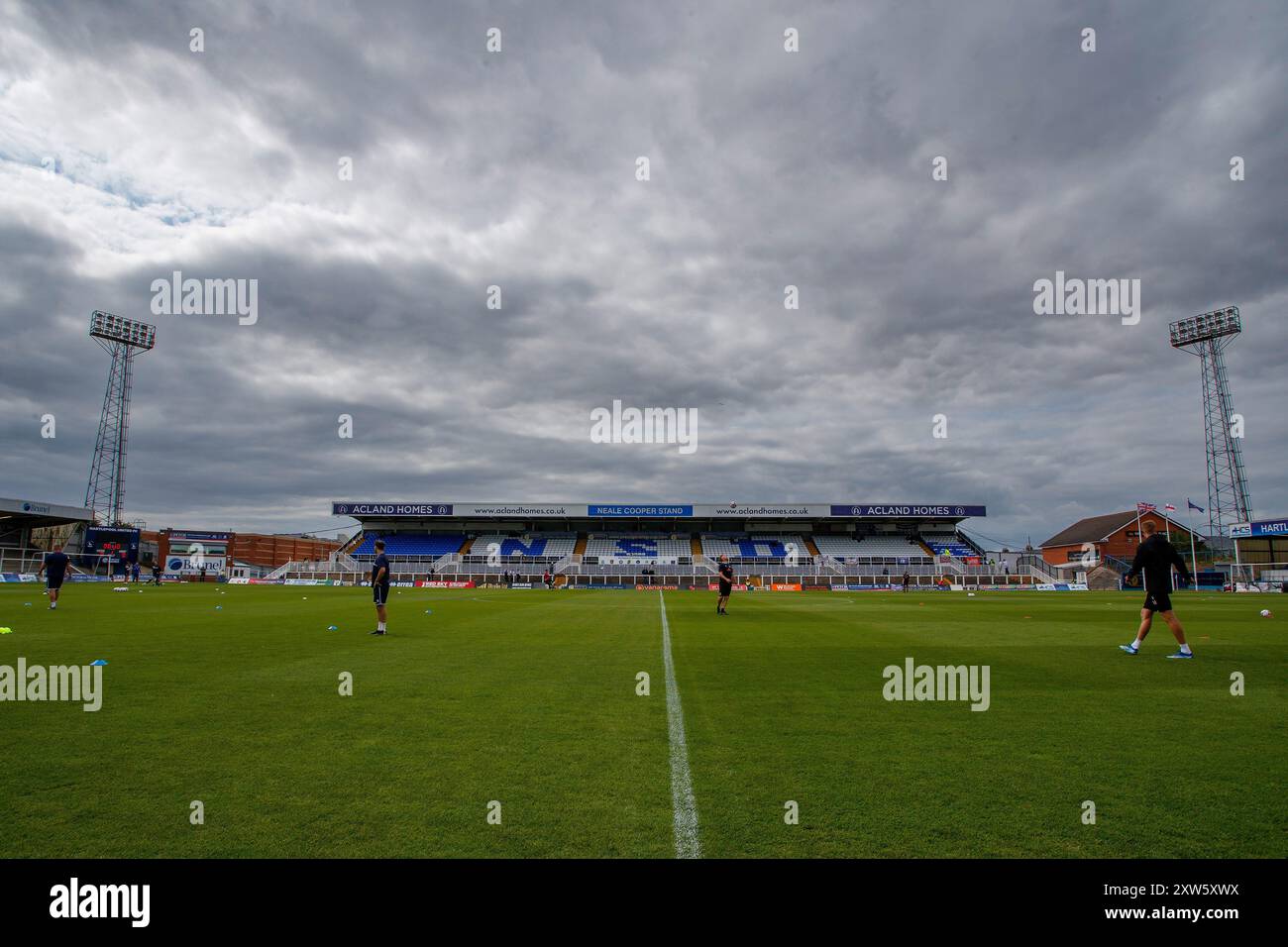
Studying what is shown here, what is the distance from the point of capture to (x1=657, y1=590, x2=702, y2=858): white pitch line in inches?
141

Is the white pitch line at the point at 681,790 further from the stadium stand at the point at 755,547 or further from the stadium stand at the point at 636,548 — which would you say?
the stadium stand at the point at 636,548

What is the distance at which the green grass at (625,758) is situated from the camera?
366cm

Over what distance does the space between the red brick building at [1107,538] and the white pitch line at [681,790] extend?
80.5m

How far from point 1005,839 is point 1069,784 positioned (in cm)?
128

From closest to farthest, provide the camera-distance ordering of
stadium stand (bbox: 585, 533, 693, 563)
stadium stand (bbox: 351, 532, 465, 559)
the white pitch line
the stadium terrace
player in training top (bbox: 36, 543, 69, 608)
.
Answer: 1. the white pitch line
2. player in training top (bbox: 36, 543, 69, 608)
3. the stadium terrace
4. stadium stand (bbox: 585, 533, 693, 563)
5. stadium stand (bbox: 351, 532, 465, 559)

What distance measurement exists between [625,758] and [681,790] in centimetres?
88

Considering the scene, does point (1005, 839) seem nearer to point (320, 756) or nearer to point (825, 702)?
point (825, 702)

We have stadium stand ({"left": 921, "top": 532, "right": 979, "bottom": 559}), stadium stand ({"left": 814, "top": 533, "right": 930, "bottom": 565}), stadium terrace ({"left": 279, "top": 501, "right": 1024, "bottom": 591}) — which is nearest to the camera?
stadium terrace ({"left": 279, "top": 501, "right": 1024, "bottom": 591})

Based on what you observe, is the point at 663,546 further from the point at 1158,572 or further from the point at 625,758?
the point at 625,758

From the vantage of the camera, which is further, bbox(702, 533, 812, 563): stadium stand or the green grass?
bbox(702, 533, 812, 563): stadium stand

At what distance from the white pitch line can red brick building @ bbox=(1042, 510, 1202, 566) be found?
80.5 metres

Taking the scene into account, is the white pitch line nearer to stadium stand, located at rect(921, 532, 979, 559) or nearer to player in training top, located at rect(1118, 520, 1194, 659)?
player in training top, located at rect(1118, 520, 1194, 659)
